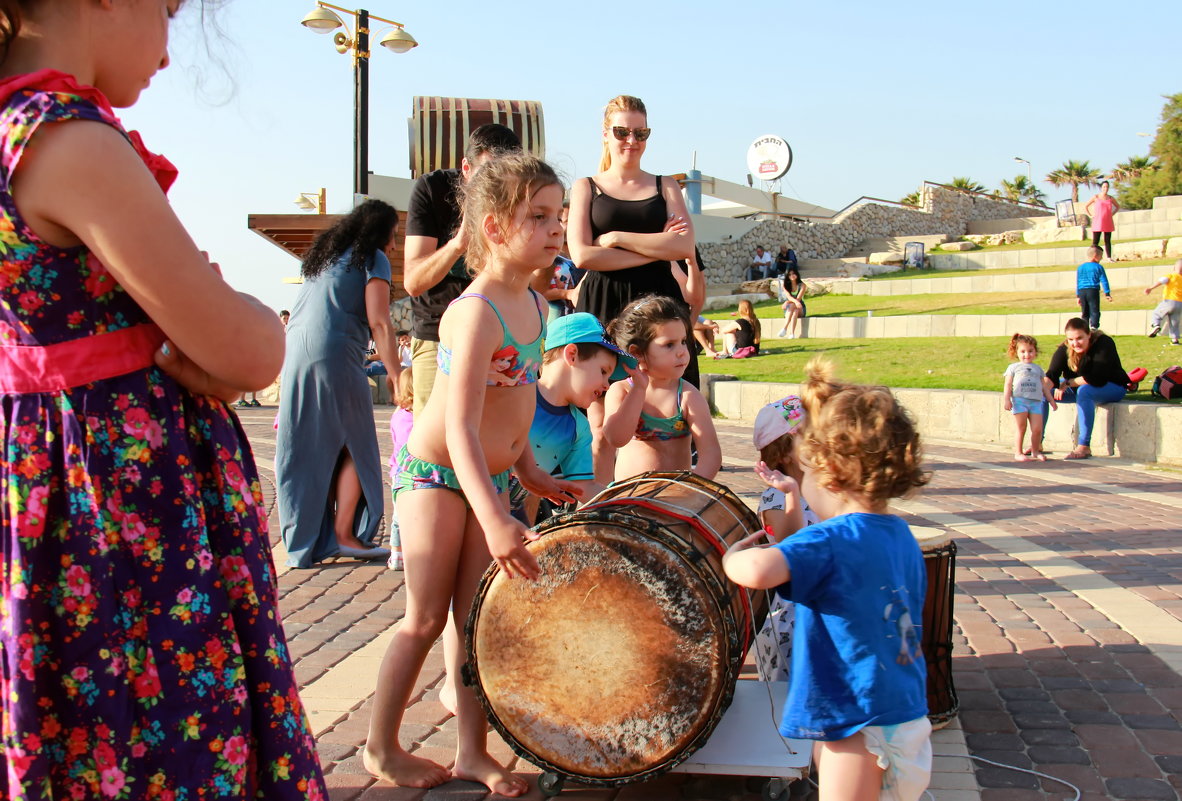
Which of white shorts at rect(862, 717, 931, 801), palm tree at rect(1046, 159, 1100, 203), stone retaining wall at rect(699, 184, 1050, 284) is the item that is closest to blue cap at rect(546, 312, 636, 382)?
white shorts at rect(862, 717, 931, 801)

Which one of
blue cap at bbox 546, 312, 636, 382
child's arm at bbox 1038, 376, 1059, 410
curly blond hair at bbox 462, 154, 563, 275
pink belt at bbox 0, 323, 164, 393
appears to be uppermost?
curly blond hair at bbox 462, 154, 563, 275

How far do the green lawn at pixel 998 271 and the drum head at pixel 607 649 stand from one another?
85.5ft

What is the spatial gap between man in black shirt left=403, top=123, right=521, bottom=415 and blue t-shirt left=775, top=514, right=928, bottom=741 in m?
2.17

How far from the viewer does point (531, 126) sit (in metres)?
10.8

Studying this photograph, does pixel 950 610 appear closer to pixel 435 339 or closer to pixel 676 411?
pixel 676 411

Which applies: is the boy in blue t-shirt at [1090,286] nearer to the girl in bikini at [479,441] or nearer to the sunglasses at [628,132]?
the sunglasses at [628,132]

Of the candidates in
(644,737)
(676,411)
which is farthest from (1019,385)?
(644,737)

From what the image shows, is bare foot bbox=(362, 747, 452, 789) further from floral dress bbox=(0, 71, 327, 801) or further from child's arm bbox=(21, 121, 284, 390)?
child's arm bbox=(21, 121, 284, 390)

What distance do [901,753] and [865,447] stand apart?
0.76 metres

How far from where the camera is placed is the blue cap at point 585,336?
459 centimetres

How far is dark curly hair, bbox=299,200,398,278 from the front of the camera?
6238mm

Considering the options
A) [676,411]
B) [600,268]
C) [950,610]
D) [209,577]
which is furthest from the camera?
[600,268]

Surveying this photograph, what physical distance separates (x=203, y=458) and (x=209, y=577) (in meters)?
0.20

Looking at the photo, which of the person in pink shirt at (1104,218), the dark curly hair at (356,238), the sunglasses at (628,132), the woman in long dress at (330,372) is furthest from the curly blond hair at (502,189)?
the person in pink shirt at (1104,218)
